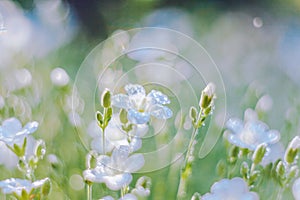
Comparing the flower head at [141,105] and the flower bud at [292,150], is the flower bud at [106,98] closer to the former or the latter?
the flower head at [141,105]

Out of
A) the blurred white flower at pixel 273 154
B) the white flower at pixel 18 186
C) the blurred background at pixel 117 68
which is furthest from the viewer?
the blurred background at pixel 117 68

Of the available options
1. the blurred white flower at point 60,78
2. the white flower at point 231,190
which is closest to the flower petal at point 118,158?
the white flower at point 231,190

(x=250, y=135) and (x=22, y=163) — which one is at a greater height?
(x=250, y=135)

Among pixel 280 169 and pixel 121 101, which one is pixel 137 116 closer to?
pixel 121 101

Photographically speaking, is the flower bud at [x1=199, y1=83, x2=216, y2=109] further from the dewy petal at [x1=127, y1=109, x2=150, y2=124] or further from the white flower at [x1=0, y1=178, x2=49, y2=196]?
the white flower at [x1=0, y1=178, x2=49, y2=196]

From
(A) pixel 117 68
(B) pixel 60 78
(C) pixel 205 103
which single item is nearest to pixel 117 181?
(C) pixel 205 103

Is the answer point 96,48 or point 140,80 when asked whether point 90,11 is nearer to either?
point 96,48
